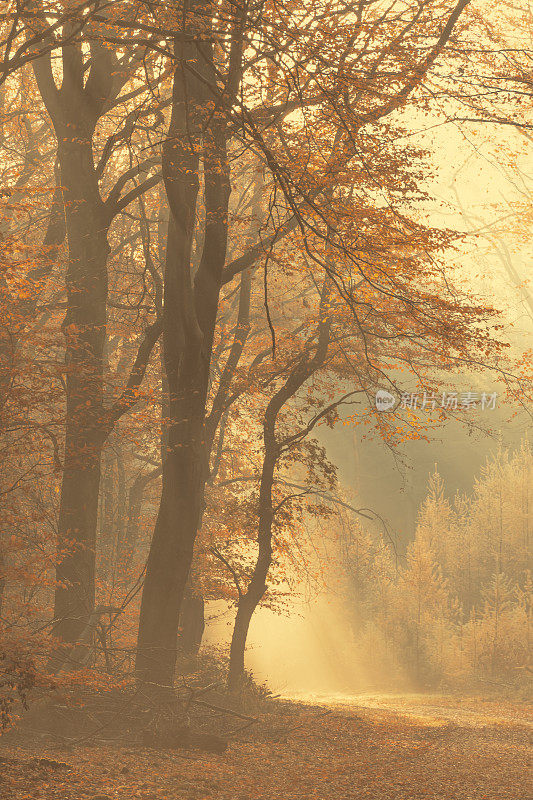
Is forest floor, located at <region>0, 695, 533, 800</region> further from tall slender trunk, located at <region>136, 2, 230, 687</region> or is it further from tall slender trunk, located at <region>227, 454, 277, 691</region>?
tall slender trunk, located at <region>136, 2, 230, 687</region>

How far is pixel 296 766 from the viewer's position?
7773 mm

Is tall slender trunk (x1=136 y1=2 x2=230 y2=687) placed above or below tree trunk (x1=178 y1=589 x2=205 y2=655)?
above

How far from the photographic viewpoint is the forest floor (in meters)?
5.49

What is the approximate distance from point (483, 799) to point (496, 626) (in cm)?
1678

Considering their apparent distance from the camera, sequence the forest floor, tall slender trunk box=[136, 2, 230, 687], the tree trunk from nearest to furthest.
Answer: the forest floor → tall slender trunk box=[136, 2, 230, 687] → the tree trunk

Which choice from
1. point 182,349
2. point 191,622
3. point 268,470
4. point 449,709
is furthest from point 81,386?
point 449,709

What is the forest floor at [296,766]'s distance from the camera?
18.0ft

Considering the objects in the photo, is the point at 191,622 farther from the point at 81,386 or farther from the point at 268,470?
the point at 81,386

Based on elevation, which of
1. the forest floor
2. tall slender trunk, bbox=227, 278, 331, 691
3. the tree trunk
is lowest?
the forest floor

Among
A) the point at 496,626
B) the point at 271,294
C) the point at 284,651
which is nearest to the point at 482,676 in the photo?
the point at 496,626

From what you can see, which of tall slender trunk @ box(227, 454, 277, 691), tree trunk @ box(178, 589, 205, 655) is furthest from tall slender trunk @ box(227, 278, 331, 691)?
tree trunk @ box(178, 589, 205, 655)

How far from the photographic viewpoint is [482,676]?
21797mm

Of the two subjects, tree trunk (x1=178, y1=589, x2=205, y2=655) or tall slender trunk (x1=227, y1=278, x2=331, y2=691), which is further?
tree trunk (x1=178, y1=589, x2=205, y2=655)

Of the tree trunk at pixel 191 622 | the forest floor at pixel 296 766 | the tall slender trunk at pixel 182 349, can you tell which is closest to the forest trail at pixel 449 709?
the forest floor at pixel 296 766
